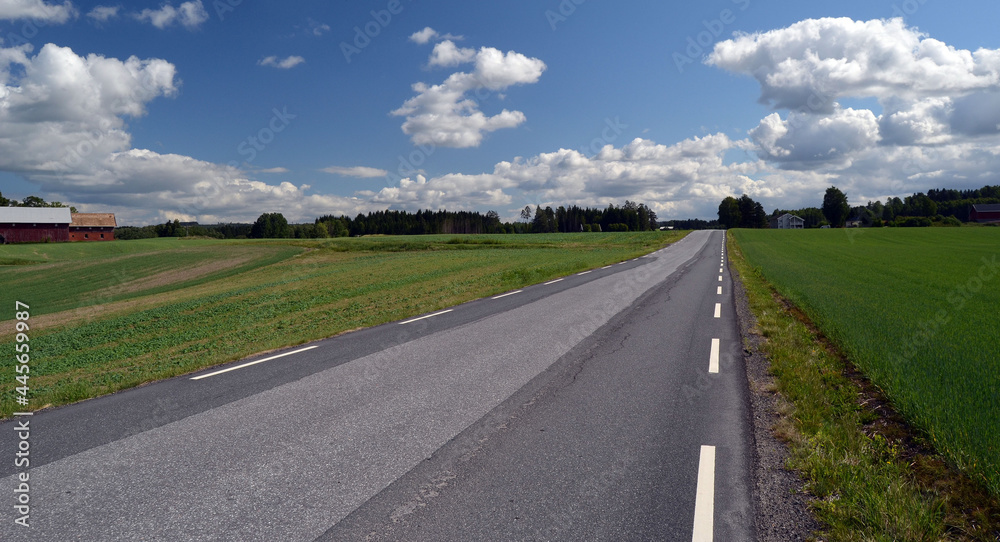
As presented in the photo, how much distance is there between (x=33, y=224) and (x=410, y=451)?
328 feet

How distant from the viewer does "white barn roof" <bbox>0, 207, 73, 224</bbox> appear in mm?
72500

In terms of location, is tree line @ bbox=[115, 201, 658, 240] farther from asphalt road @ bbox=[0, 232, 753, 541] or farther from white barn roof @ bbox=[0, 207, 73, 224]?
asphalt road @ bbox=[0, 232, 753, 541]

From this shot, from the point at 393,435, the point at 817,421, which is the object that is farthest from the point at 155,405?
the point at 817,421

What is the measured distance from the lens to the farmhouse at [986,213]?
104188mm

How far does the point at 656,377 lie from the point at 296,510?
494 centimetres

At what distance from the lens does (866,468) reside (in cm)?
409

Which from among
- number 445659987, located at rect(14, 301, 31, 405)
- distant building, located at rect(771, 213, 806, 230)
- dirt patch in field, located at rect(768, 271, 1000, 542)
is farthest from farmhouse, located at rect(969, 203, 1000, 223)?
number 445659987, located at rect(14, 301, 31, 405)

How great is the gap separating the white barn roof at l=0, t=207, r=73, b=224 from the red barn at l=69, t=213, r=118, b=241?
1.82 m

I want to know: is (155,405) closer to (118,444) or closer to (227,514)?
(118,444)

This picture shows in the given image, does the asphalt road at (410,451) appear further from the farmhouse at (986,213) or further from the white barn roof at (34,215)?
the farmhouse at (986,213)

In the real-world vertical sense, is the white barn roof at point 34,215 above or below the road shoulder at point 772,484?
above

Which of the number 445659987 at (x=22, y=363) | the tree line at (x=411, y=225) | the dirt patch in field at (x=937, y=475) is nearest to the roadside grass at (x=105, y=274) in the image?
the number 445659987 at (x=22, y=363)

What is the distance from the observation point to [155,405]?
5.96m

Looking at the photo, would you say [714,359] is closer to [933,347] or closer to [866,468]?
[933,347]
